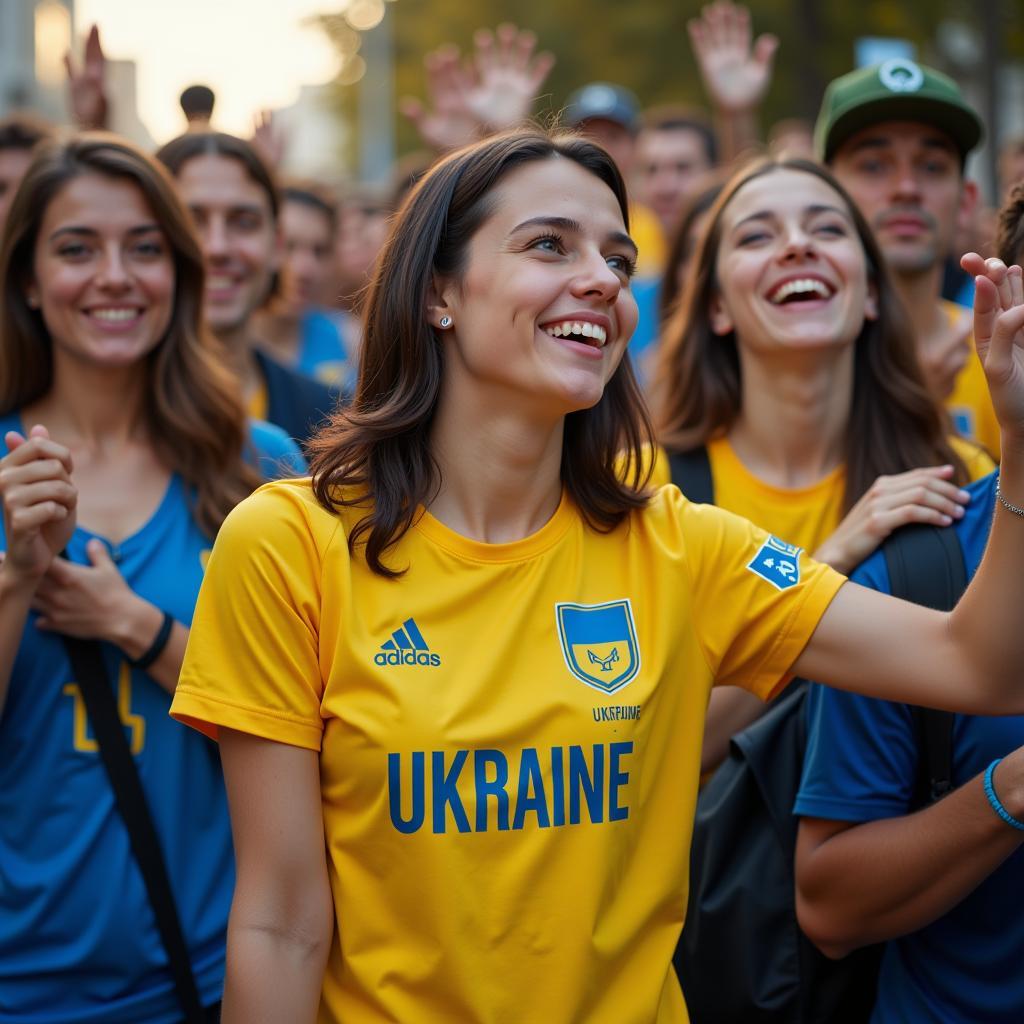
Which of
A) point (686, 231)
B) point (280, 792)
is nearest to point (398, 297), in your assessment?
point (280, 792)

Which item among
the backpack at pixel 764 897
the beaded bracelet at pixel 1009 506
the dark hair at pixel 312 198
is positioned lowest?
the backpack at pixel 764 897

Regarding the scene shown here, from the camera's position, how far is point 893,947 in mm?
2988

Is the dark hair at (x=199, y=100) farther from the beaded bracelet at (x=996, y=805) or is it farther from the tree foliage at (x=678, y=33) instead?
the tree foliage at (x=678, y=33)

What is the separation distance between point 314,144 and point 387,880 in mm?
86346

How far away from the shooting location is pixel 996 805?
262 centimetres

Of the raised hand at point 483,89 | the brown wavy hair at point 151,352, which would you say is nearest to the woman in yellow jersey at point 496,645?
the brown wavy hair at point 151,352

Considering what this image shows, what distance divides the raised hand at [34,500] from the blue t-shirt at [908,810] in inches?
63.7

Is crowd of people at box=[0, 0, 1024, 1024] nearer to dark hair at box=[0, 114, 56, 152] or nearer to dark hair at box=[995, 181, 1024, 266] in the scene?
dark hair at box=[995, 181, 1024, 266]

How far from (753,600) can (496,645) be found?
531 mm

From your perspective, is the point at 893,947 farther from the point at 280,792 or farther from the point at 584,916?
the point at 280,792

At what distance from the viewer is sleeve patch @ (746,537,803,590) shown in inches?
109

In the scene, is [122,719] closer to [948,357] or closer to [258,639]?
[258,639]

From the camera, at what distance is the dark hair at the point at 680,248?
17.6 feet

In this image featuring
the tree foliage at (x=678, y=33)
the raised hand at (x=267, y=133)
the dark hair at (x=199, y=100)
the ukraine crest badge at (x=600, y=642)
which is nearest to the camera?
the ukraine crest badge at (x=600, y=642)
